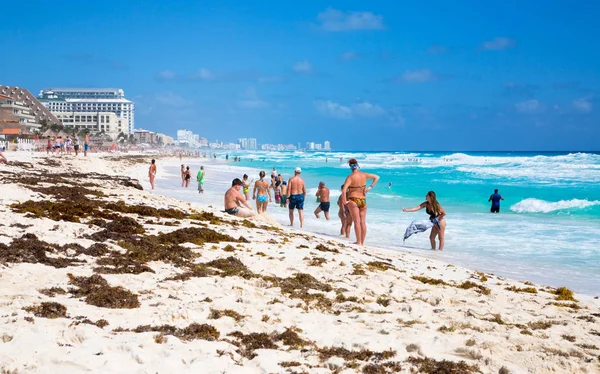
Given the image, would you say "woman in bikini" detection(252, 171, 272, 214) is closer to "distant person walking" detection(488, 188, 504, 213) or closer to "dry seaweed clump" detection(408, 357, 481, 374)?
"distant person walking" detection(488, 188, 504, 213)

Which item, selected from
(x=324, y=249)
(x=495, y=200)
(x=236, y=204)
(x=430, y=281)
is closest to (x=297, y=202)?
(x=236, y=204)

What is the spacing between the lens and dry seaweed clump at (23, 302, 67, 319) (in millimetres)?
4441

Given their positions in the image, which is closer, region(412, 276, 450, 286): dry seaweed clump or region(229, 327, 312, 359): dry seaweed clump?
region(229, 327, 312, 359): dry seaweed clump

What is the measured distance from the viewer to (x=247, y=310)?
5.24 meters

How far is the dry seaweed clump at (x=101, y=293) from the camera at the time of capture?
196 inches

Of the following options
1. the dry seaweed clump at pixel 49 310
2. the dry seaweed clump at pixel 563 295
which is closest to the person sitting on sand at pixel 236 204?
the dry seaweed clump at pixel 563 295

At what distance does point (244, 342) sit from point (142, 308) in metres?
1.17

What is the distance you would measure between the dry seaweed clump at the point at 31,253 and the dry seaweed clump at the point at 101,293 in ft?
2.04

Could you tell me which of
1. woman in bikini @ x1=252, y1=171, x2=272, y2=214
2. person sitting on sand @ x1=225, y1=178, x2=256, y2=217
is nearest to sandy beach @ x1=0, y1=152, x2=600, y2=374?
person sitting on sand @ x1=225, y1=178, x2=256, y2=217

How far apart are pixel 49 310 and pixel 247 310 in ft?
5.77

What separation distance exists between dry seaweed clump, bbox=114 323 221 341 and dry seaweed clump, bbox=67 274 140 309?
62 cm

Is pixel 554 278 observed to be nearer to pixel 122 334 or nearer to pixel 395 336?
pixel 395 336

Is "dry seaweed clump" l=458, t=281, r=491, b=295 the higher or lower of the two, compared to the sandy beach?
lower

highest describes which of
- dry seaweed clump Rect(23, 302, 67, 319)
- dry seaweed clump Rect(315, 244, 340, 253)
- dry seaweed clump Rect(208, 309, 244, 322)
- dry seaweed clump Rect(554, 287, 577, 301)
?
dry seaweed clump Rect(23, 302, 67, 319)
